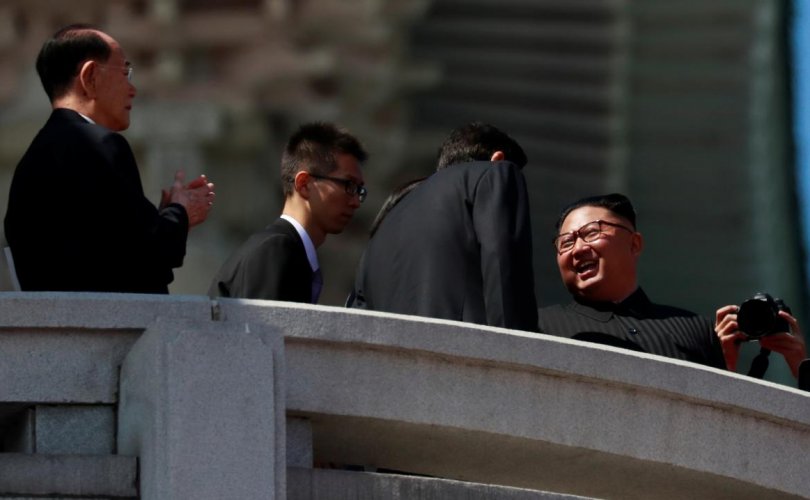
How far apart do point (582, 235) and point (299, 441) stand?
1.60 meters

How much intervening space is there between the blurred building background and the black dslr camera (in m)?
10.1

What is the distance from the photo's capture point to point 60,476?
5.62m

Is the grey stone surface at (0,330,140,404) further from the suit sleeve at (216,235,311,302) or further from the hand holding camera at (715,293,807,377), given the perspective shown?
the hand holding camera at (715,293,807,377)

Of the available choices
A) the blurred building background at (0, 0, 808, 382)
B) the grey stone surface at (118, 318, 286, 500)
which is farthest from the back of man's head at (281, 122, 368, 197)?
the blurred building background at (0, 0, 808, 382)

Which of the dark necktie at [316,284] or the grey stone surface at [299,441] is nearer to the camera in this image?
the grey stone surface at [299,441]

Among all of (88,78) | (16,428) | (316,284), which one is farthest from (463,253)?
(16,428)

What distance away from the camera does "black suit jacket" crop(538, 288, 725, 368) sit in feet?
23.1

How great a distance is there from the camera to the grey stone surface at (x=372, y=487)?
583 centimetres

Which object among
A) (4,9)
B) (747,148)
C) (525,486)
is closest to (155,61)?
(4,9)

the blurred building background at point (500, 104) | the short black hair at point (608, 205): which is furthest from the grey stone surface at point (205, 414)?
the blurred building background at point (500, 104)

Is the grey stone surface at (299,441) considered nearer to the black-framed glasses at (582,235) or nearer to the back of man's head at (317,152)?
the back of man's head at (317,152)

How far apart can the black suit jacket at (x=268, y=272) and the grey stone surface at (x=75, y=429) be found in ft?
3.04

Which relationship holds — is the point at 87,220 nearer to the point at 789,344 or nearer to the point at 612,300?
the point at 612,300

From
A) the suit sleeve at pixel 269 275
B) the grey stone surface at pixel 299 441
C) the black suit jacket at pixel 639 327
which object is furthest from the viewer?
the black suit jacket at pixel 639 327
